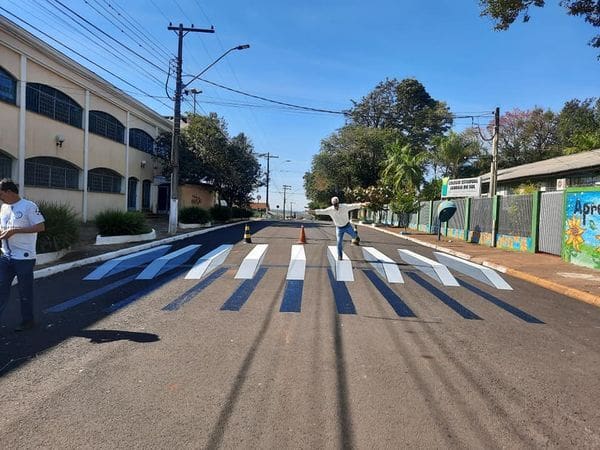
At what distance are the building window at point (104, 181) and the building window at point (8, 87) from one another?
675 cm

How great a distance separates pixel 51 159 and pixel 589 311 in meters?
21.6

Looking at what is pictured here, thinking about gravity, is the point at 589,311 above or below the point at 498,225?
below

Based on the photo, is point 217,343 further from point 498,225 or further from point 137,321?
point 498,225

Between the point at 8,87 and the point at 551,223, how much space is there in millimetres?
20021

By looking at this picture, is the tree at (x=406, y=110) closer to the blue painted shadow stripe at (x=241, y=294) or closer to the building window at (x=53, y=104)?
the building window at (x=53, y=104)

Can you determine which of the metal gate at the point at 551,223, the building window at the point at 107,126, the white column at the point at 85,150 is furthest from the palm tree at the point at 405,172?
the white column at the point at 85,150

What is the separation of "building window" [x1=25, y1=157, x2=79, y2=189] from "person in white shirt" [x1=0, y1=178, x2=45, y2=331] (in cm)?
1647

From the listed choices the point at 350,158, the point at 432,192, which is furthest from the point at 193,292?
the point at 350,158

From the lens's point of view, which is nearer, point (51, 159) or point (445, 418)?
point (445, 418)

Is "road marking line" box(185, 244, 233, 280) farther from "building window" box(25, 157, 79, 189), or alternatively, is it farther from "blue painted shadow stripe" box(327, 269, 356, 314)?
"building window" box(25, 157, 79, 189)

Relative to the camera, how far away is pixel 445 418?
385 cm

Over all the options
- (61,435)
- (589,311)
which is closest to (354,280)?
(589,311)

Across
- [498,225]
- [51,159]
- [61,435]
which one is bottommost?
[61,435]

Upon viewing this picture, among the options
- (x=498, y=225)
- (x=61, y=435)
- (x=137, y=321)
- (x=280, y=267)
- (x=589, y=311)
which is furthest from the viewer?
(x=498, y=225)
